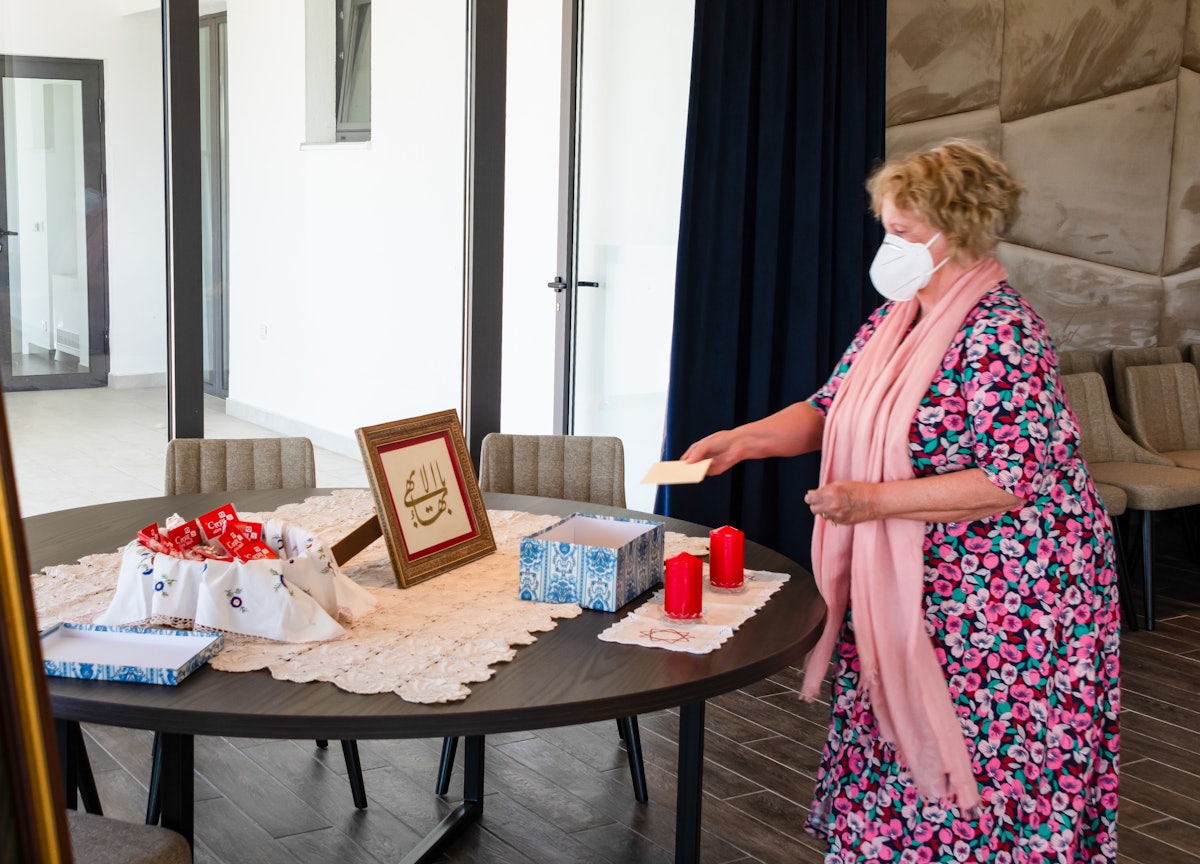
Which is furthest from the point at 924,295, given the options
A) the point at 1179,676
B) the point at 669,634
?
the point at 1179,676

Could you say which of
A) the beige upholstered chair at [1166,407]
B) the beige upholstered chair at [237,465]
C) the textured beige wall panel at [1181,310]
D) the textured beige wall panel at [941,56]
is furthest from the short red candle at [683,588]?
the textured beige wall panel at [1181,310]

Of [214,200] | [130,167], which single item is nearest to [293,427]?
[214,200]

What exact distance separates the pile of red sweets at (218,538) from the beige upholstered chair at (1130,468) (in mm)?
Result: 3613

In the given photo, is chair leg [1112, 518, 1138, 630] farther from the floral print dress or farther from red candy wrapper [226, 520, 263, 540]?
red candy wrapper [226, 520, 263, 540]

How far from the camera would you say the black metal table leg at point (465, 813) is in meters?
2.50

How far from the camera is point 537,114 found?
4.68m

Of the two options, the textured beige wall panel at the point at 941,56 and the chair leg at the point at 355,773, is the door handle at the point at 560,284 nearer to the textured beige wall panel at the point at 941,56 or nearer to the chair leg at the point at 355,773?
the textured beige wall panel at the point at 941,56

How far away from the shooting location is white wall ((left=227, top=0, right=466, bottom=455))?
12.6ft

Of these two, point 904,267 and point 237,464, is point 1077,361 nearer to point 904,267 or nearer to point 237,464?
point 904,267

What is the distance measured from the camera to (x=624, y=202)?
4.55m

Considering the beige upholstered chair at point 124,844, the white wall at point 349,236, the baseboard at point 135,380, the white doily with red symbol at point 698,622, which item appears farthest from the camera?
the white wall at point 349,236

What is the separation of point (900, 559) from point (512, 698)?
0.91 metres

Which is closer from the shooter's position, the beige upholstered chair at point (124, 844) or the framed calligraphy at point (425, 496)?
the beige upholstered chair at point (124, 844)

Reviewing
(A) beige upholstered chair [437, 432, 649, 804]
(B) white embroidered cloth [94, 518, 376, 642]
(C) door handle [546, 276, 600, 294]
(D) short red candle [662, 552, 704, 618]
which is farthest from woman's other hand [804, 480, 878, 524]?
(C) door handle [546, 276, 600, 294]
